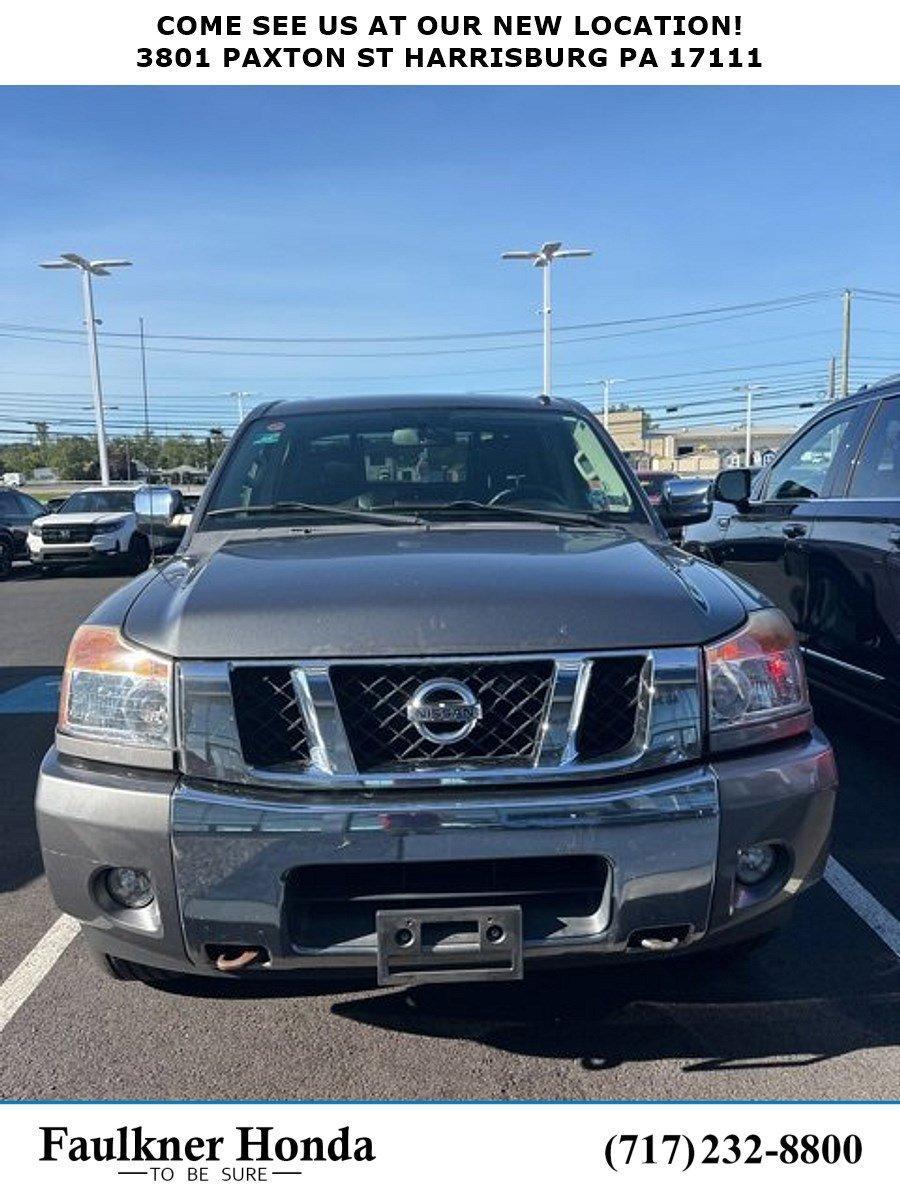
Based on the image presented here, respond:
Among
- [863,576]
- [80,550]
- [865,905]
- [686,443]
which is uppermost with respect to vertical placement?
[863,576]

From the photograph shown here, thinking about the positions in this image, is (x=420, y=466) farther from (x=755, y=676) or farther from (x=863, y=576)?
(x=863, y=576)

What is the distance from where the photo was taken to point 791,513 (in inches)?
229

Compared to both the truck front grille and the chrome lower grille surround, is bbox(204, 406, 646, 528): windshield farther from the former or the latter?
the truck front grille

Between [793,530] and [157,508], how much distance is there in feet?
11.9

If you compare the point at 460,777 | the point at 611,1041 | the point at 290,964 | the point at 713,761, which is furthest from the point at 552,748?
the point at 611,1041

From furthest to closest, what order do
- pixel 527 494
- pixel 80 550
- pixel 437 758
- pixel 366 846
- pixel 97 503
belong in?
pixel 97 503 < pixel 80 550 < pixel 527 494 < pixel 437 758 < pixel 366 846

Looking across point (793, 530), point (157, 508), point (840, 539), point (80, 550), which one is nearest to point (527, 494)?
point (157, 508)

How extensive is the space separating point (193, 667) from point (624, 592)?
42.2 inches

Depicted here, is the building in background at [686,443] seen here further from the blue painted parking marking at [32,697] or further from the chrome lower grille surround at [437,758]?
the chrome lower grille surround at [437,758]

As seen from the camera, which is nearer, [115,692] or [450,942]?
[450,942]

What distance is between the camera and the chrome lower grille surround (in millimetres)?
2287

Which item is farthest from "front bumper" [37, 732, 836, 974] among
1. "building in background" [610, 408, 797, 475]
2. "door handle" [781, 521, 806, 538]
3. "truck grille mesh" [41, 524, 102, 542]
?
"building in background" [610, 408, 797, 475]

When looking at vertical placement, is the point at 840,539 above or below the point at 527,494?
below

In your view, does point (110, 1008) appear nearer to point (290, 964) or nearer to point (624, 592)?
point (290, 964)
